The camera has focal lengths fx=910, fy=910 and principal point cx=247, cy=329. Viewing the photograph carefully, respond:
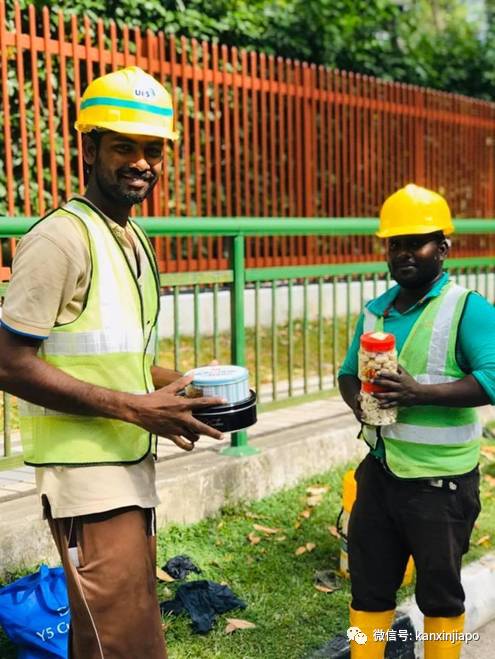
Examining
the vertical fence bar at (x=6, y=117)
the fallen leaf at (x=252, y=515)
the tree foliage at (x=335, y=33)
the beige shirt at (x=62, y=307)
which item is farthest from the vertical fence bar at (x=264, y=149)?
the beige shirt at (x=62, y=307)

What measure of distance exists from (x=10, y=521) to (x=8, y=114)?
4.03 m

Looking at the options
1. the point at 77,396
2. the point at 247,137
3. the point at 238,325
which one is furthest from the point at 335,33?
the point at 77,396

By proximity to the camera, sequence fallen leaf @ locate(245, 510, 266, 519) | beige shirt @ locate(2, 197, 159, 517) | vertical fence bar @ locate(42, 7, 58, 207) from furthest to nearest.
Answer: vertical fence bar @ locate(42, 7, 58, 207) → fallen leaf @ locate(245, 510, 266, 519) → beige shirt @ locate(2, 197, 159, 517)

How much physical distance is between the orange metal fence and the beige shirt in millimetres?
5038

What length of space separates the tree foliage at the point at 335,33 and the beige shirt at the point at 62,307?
248 inches

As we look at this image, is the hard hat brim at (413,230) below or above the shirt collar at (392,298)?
above

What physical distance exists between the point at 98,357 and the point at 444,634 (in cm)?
165

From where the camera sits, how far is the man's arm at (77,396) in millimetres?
2236

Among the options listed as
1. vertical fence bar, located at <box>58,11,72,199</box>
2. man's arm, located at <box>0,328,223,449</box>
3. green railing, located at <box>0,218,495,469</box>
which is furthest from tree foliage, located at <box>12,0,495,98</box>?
man's arm, located at <box>0,328,223,449</box>

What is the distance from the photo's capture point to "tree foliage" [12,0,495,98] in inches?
372

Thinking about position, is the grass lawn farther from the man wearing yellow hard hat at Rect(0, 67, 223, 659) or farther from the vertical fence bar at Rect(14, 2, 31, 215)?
the vertical fence bar at Rect(14, 2, 31, 215)

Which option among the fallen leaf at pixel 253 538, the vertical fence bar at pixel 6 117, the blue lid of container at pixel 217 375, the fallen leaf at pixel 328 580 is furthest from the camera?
the vertical fence bar at pixel 6 117

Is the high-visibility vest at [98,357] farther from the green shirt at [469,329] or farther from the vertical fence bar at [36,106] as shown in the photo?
the vertical fence bar at [36,106]

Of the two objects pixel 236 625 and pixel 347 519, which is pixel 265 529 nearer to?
pixel 347 519
